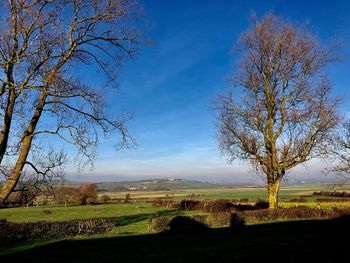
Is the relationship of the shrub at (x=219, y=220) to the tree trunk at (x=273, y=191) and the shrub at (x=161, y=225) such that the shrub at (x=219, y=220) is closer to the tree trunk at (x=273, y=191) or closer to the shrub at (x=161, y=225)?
the shrub at (x=161, y=225)

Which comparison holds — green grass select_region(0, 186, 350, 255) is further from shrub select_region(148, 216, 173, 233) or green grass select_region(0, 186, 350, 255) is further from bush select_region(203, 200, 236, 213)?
bush select_region(203, 200, 236, 213)

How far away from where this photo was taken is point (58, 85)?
453 inches

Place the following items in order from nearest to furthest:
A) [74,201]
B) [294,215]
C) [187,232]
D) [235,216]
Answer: [187,232] < [235,216] < [294,215] < [74,201]

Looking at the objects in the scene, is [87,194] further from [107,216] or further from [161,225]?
[161,225]

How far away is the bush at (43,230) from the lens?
72.9 feet

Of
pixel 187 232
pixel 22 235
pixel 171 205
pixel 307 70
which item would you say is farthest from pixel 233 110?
pixel 171 205

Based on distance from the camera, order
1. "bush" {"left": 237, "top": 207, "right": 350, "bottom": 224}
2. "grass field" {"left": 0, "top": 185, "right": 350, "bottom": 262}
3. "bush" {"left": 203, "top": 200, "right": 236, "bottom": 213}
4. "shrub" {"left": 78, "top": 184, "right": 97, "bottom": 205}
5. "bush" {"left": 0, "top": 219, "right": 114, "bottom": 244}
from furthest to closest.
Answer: "shrub" {"left": 78, "top": 184, "right": 97, "bottom": 205} < "bush" {"left": 203, "top": 200, "right": 236, "bottom": 213} < "bush" {"left": 237, "top": 207, "right": 350, "bottom": 224} < "bush" {"left": 0, "top": 219, "right": 114, "bottom": 244} < "grass field" {"left": 0, "top": 185, "right": 350, "bottom": 262}

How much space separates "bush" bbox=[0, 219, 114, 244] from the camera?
22219 millimetres

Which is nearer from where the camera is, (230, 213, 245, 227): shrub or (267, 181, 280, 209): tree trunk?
(230, 213, 245, 227): shrub

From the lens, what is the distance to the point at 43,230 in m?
24.3

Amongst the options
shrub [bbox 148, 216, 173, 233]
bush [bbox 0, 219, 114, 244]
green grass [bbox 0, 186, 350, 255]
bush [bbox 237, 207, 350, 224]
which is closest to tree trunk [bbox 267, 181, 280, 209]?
bush [bbox 237, 207, 350, 224]

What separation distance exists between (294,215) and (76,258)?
75.8ft

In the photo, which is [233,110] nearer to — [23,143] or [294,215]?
[294,215]

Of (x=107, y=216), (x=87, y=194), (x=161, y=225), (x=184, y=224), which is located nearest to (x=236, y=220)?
(x=184, y=224)
